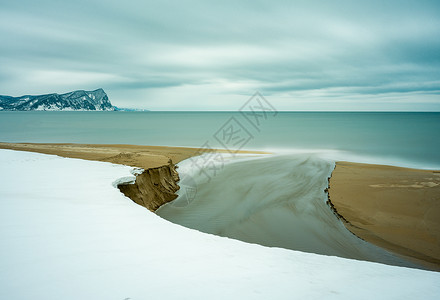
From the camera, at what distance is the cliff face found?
7797mm

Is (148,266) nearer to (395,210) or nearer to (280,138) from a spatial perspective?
(395,210)

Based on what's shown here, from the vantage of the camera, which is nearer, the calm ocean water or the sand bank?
the sand bank

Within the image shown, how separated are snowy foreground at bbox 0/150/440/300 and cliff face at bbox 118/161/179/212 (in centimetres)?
285

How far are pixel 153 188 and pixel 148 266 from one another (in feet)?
21.8

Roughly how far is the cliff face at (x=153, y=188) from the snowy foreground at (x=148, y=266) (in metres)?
2.85

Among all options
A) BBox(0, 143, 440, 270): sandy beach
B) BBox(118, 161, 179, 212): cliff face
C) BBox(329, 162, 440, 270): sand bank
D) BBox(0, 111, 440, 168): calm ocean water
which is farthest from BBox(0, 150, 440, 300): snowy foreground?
BBox(0, 111, 440, 168): calm ocean water

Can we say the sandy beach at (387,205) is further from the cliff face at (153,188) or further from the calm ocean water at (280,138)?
the calm ocean water at (280,138)

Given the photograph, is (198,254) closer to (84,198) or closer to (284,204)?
(84,198)

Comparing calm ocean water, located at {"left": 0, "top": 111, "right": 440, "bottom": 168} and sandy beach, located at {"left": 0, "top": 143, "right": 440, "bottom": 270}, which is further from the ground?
calm ocean water, located at {"left": 0, "top": 111, "right": 440, "bottom": 168}

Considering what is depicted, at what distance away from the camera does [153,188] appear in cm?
943

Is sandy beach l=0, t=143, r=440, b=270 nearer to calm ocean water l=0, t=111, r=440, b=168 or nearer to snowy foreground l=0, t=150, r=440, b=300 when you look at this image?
snowy foreground l=0, t=150, r=440, b=300

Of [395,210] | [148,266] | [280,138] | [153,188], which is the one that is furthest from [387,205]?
[280,138]

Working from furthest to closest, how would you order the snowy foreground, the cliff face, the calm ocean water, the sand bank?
1. the calm ocean water
2. the cliff face
3. the sand bank
4. the snowy foreground

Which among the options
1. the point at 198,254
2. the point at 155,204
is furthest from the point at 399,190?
the point at 198,254
